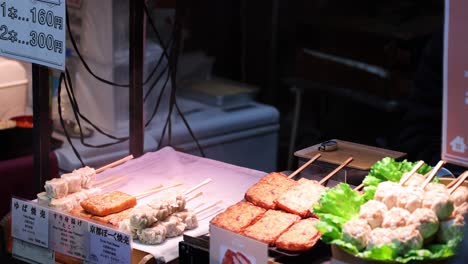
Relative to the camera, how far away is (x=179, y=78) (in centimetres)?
441

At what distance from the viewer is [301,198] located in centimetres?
220

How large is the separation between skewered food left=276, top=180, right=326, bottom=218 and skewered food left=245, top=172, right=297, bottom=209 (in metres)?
0.03

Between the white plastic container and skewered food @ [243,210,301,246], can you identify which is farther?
the white plastic container

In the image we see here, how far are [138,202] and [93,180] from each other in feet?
0.74

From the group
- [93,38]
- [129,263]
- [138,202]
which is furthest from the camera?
[93,38]

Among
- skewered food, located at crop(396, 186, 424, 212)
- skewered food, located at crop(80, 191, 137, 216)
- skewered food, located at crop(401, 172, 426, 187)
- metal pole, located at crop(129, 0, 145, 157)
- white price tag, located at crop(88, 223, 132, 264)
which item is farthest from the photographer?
metal pole, located at crop(129, 0, 145, 157)

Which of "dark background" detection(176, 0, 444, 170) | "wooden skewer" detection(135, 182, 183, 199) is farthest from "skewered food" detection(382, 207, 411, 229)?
"dark background" detection(176, 0, 444, 170)

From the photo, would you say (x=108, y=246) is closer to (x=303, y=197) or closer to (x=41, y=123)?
(x=303, y=197)

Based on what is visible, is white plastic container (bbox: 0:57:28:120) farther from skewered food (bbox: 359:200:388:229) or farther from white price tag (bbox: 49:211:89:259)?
skewered food (bbox: 359:200:388:229)

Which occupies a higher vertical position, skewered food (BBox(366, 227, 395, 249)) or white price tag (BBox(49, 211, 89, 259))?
skewered food (BBox(366, 227, 395, 249))

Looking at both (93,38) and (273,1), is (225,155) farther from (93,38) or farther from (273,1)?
(273,1)

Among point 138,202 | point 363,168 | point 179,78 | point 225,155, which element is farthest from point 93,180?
point 179,78

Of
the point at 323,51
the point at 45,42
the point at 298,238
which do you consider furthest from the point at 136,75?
the point at 323,51

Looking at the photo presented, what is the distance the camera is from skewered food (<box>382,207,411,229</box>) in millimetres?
1818
